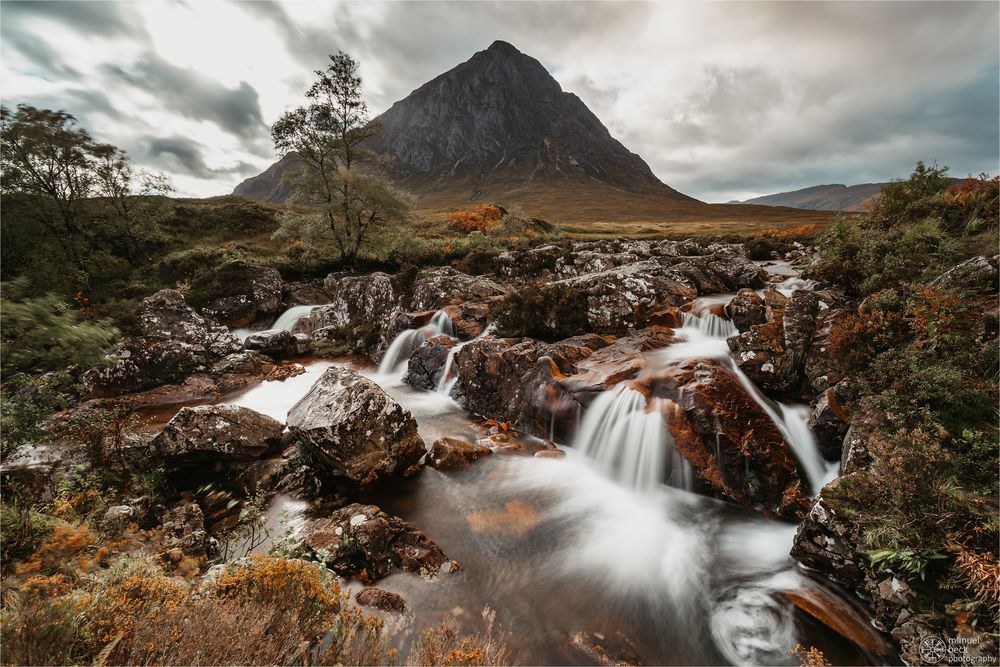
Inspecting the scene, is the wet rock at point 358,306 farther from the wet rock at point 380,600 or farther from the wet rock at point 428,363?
the wet rock at point 380,600

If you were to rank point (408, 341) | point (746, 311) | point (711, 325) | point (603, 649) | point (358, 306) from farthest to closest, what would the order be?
point (358, 306) → point (408, 341) → point (711, 325) → point (746, 311) → point (603, 649)

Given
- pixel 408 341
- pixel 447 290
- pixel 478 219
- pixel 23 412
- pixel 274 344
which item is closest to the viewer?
pixel 23 412

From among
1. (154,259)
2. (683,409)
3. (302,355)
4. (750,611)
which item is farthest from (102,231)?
(750,611)

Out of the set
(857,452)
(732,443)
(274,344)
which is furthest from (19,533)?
(274,344)

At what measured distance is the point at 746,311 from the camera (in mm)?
11461

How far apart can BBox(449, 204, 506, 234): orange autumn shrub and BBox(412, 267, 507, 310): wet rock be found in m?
22.3

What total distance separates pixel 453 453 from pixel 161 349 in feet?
41.3

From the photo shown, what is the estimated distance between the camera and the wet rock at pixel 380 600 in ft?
16.3

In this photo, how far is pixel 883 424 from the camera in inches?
224

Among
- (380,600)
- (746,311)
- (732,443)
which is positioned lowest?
(380,600)

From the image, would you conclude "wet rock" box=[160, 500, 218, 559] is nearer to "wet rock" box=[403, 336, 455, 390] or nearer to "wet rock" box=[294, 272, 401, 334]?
"wet rock" box=[403, 336, 455, 390]

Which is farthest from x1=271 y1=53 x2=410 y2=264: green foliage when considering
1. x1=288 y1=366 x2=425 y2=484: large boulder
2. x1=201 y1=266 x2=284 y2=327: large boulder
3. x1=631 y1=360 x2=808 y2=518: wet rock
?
x1=631 y1=360 x2=808 y2=518: wet rock

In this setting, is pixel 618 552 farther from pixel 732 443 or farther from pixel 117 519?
pixel 117 519

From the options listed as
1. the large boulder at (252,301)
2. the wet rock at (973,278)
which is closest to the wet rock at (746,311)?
the wet rock at (973,278)
